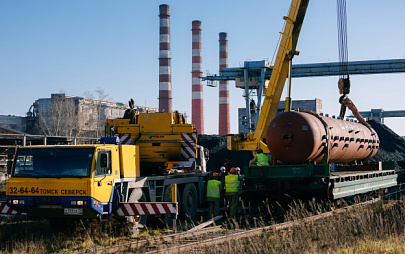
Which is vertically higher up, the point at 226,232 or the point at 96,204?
the point at 96,204

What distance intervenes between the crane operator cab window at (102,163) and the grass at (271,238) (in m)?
1.19

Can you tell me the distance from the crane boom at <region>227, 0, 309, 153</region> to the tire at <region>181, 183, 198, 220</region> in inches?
326

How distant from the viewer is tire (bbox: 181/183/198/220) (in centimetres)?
1478

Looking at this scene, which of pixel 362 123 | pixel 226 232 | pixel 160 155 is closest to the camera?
pixel 226 232

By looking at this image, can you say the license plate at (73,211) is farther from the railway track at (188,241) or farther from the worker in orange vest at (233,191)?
the worker in orange vest at (233,191)

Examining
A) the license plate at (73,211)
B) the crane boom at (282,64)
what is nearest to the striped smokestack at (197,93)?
the crane boom at (282,64)

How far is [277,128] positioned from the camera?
14.9 meters

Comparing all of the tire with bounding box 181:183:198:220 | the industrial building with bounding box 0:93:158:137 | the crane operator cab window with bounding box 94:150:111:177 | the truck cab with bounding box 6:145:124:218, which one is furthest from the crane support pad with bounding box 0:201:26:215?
the industrial building with bounding box 0:93:158:137

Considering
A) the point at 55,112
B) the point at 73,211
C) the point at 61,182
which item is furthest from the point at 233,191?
the point at 55,112

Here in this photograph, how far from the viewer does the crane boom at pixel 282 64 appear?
2167 cm

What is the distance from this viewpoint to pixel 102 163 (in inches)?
420

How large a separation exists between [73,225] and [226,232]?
11.6 ft

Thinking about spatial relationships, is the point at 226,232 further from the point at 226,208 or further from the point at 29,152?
the point at 226,208

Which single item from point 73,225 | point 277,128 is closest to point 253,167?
point 277,128
